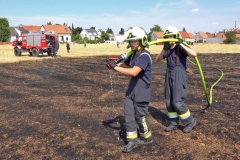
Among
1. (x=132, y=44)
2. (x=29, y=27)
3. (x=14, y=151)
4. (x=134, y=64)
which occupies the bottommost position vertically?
(x=14, y=151)

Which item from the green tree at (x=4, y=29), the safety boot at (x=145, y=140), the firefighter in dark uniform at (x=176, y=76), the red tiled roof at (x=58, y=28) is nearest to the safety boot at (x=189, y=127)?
the firefighter in dark uniform at (x=176, y=76)

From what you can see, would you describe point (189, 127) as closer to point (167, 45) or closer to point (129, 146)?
point (129, 146)

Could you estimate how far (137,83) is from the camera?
14.9ft

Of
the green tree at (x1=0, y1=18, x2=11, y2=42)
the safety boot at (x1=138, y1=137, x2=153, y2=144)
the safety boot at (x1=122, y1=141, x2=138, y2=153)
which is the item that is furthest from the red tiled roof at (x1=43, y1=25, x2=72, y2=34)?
the safety boot at (x1=122, y1=141, x2=138, y2=153)

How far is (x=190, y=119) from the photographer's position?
17.7ft

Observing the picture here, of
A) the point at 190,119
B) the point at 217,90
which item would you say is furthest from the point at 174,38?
the point at 217,90

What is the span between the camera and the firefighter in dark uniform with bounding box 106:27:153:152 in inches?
171

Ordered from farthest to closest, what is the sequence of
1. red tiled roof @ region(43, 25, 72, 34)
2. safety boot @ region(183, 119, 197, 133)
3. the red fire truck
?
1. red tiled roof @ region(43, 25, 72, 34)
2. the red fire truck
3. safety boot @ region(183, 119, 197, 133)

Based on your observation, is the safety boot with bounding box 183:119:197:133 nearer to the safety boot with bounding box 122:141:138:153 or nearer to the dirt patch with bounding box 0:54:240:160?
the dirt patch with bounding box 0:54:240:160

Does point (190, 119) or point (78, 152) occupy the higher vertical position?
point (190, 119)

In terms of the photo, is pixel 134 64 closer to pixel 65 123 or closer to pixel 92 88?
pixel 65 123

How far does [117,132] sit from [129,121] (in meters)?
0.94

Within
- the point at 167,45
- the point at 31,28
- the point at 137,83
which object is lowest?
the point at 137,83

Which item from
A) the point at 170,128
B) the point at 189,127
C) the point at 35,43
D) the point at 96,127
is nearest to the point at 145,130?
the point at 170,128
